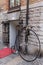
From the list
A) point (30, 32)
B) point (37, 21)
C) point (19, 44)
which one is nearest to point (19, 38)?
point (19, 44)

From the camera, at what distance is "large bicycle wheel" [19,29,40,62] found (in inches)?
205

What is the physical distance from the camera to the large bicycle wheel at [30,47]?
17.1 feet

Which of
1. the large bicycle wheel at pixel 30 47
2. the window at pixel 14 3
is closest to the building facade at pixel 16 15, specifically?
the window at pixel 14 3

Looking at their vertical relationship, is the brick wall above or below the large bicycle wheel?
above

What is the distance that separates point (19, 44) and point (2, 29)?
1.54 m

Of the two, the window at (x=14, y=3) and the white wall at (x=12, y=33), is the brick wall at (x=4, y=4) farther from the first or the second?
the white wall at (x=12, y=33)

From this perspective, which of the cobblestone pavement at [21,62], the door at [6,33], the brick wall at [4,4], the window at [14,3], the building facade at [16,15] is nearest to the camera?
the cobblestone pavement at [21,62]

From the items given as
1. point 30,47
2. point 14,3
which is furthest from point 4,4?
point 30,47

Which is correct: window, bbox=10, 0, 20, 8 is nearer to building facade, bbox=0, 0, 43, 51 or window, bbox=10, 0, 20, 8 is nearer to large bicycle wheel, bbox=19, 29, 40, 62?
building facade, bbox=0, 0, 43, 51

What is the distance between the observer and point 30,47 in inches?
216

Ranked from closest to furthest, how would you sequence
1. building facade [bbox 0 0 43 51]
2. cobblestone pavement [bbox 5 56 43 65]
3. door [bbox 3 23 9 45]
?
cobblestone pavement [bbox 5 56 43 65] → building facade [bbox 0 0 43 51] → door [bbox 3 23 9 45]

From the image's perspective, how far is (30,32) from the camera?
543 centimetres

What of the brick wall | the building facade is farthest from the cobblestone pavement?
the brick wall

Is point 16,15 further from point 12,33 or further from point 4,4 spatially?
point 4,4
